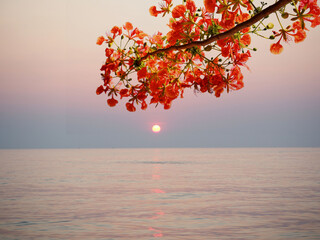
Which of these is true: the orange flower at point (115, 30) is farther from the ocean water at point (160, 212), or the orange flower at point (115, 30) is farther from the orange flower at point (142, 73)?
the ocean water at point (160, 212)

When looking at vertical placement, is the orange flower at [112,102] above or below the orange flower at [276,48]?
below

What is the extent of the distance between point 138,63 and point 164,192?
43.6 ft

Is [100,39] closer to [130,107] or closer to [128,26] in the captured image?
[128,26]

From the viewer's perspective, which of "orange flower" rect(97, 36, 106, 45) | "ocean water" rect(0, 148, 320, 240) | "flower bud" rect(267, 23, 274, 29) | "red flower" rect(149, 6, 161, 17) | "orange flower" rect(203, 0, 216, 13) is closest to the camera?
"orange flower" rect(203, 0, 216, 13)

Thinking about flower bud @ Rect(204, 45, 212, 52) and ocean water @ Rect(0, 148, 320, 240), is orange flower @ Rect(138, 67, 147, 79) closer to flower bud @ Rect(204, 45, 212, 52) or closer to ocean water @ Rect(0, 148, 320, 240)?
flower bud @ Rect(204, 45, 212, 52)

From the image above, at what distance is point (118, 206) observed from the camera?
38.4ft

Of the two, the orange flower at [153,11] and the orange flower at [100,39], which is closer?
the orange flower at [153,11]

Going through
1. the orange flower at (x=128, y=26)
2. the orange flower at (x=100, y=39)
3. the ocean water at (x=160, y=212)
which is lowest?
the ocean water at (x=160, y=212)

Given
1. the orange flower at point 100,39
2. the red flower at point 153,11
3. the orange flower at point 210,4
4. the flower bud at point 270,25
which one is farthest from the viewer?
the orange flower at point 100,39

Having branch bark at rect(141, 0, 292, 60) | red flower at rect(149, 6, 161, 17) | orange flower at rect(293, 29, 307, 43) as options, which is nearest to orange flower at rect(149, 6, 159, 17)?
red flower at rect(149, 6, 161, 17)

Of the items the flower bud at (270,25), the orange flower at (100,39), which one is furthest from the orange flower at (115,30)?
the flower bud at (270,25)

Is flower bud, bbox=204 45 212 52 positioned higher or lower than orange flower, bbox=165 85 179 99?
higher

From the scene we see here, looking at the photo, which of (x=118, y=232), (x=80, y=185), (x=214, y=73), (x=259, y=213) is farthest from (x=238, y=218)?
(x=80, y=185)

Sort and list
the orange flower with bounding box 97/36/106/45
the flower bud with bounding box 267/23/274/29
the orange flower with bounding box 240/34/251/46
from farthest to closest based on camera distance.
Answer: the orange flower with bounding box 97/36/106/45 < the orange flower with bounding box 240/34/251/46 < the flower bud with bounding box 267/23/274/29
